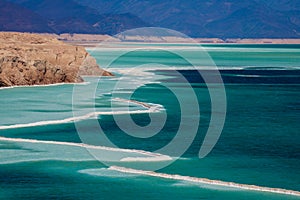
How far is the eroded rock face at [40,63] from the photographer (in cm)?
4709

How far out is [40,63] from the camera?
4856 centimetres

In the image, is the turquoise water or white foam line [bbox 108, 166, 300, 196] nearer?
white foam line [bbox 108, 166, 300, 196]

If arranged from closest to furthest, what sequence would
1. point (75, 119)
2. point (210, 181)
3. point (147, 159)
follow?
point (210, 181), point (147, 159), point (75, 119)

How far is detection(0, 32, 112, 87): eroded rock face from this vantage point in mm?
47094

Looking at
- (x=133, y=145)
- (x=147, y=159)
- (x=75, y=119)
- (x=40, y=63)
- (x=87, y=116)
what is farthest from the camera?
(x=40, y=63)

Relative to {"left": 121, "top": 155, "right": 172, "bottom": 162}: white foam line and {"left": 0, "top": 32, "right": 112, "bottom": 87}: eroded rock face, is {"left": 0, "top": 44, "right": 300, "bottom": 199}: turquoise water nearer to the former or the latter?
{"left": 121, "top": 155, "right": 172, "bottom": 162}: white foam line

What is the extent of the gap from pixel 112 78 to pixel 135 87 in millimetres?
8432

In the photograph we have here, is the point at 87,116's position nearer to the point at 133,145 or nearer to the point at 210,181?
the point at 133,145

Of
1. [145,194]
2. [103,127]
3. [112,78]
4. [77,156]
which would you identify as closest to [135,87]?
[112,78]

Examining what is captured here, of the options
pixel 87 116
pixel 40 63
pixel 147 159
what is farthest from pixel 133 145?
pixel 40 63

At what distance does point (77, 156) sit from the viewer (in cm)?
2211

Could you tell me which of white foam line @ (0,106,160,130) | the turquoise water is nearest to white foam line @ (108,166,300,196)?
the turquoise water

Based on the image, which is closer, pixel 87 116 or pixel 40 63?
pixel 87 116

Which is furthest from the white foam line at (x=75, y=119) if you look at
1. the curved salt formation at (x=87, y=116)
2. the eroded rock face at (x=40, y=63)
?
the eroded rock face at (x=40, y=63)
